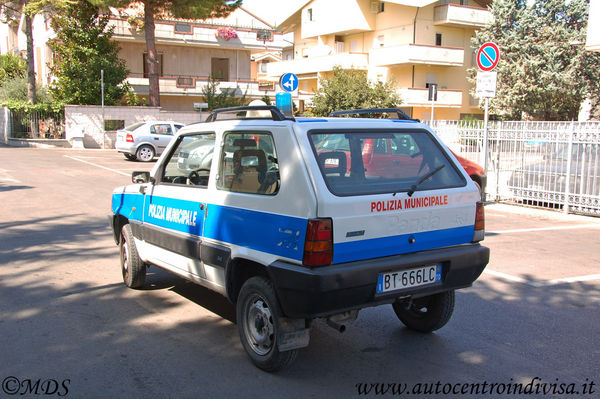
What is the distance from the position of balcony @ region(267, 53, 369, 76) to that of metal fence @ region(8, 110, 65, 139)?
18646 mm

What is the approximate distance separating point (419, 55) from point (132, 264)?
119 ft

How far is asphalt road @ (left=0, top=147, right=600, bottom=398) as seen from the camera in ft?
12.8

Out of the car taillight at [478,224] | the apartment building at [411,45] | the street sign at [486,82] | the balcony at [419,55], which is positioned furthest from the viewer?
the apartment building at [411,45]

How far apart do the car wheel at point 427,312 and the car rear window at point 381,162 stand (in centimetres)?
100

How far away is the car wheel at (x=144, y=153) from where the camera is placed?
73.3 ft

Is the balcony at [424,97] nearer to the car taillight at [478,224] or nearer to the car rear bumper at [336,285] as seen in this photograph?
the car taillight at [478,224]

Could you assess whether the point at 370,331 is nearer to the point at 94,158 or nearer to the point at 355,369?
the point at 355,369

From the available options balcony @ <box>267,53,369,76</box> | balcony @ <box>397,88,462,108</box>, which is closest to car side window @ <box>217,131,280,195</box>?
balcony @ <box>267,53,369,76</box>

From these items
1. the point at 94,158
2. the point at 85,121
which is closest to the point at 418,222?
the point at 94,158

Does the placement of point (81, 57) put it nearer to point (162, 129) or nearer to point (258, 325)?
point (162, 129)

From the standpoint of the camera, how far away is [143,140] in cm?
2233

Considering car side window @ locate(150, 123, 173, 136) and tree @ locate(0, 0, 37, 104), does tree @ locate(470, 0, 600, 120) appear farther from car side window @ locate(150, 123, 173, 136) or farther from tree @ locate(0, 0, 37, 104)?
tree @ locate(0, 0, 37, 104)

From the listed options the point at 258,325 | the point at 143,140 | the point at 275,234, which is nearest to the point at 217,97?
the point at 143,140

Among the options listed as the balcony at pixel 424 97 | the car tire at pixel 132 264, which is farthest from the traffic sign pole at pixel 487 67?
the balcony at pixel 424 97
